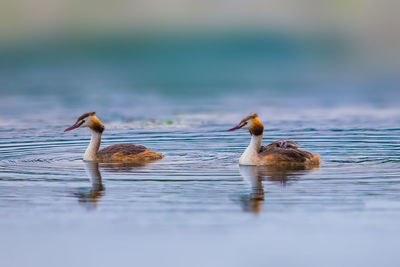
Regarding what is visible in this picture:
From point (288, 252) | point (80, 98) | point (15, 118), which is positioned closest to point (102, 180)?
point (288, 252)

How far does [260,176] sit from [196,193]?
7.45ft

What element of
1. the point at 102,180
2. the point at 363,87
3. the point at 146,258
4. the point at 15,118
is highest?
the point at 363,87

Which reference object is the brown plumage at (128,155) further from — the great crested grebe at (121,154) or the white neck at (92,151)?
the white neck at (92,151)


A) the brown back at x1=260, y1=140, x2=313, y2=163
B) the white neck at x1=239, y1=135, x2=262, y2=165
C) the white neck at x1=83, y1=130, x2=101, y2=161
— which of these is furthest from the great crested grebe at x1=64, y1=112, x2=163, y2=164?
the brown back at x1=260, y1=140, x2=313, y2=163

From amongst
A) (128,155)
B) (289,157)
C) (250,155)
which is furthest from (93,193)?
(289,157)

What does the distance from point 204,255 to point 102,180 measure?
5461mm

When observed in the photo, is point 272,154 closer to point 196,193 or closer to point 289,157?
point 289,157

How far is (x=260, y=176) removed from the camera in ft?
56.0

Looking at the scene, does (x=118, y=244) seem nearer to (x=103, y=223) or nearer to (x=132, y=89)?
(x=103, y=223)

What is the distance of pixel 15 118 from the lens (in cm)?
2931

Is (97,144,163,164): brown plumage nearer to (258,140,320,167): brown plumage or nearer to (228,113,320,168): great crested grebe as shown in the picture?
(228,113,320,168): great crested grebe

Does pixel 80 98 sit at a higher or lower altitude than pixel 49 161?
higher

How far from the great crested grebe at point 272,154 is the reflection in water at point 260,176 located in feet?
0.66

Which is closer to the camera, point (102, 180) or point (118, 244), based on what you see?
point (118, 244)
